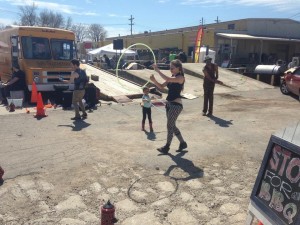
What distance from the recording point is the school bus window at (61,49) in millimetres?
13643

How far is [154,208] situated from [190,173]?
1.37 metres

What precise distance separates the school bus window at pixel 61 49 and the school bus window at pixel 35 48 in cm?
26

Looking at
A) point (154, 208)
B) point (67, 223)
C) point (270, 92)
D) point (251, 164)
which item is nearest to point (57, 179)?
point (67, 223)

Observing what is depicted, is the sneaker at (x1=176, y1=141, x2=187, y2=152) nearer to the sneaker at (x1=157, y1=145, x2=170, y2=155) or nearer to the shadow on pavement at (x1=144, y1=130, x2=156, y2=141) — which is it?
the sneaker at (x1=157, y1=145, x2=170, y2=155)

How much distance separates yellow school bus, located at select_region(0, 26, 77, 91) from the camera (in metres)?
12.9

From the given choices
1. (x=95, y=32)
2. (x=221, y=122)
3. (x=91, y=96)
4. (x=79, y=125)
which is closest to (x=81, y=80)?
(x=79, y=125)

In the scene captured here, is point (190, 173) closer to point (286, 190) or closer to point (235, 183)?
point (235, 183)

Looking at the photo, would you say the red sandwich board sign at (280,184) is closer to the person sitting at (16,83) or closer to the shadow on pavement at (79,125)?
the shadow on pavement at (79,125)

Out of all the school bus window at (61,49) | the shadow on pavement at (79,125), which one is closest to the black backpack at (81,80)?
the shadow on pavement at (79,125)

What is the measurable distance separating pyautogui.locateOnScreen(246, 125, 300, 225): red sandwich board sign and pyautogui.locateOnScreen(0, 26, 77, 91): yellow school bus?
458 inches

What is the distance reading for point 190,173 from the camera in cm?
547

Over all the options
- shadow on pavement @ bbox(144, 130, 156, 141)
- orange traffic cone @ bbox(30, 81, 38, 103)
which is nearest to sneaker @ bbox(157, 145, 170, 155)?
shadow on pavement @ bbox(144, 130, 156, 141)

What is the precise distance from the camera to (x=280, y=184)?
2723 millimetres

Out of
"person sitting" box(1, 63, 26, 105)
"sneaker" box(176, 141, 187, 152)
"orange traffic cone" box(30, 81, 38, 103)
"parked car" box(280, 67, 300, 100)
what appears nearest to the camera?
"sneaker" box(176, 141, 187, 152)
